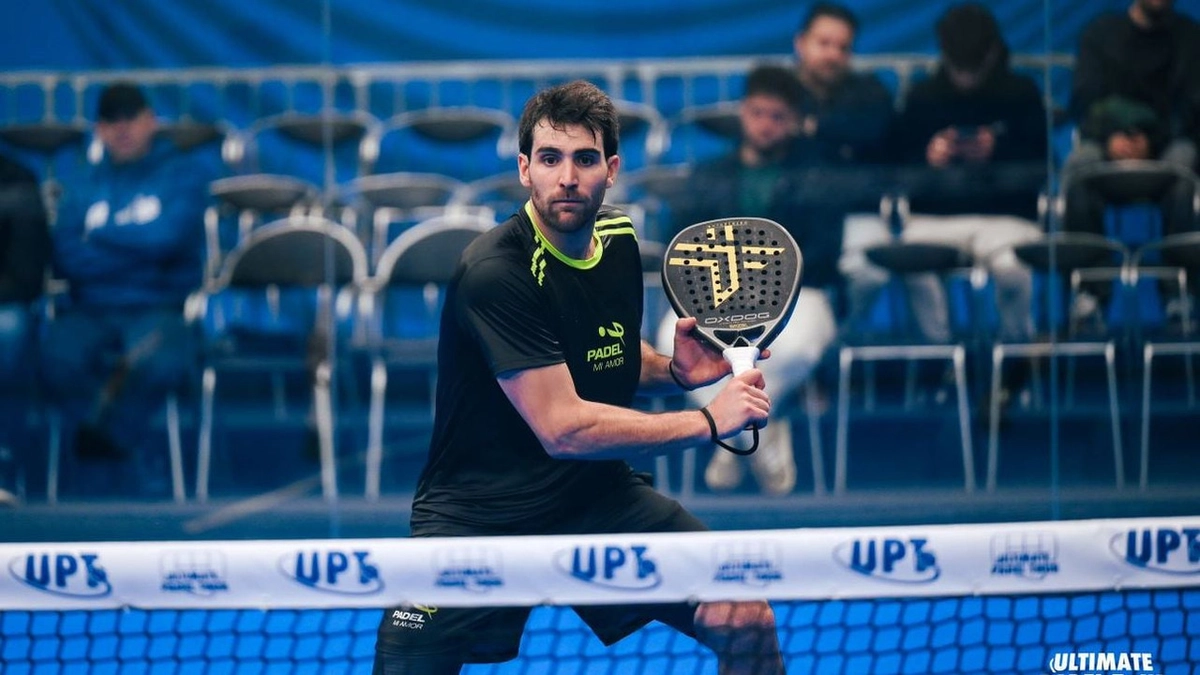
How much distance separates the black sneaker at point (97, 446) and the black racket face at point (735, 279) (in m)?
3.40

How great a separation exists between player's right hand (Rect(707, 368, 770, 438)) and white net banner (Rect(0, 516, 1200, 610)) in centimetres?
20

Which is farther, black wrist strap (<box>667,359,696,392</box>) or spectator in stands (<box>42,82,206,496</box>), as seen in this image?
spectator in stands (<box>42,82,206,496</box>)

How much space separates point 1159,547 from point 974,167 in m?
3.01

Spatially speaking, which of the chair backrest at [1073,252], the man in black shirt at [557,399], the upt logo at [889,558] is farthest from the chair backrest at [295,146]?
the upt logo at [889,558]

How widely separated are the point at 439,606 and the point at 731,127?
3.37 metres

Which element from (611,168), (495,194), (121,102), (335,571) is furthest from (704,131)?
(335,571)

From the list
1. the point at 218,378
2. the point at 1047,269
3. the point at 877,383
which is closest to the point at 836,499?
the point at 877,383

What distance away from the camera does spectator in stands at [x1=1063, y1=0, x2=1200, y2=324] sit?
17.8 ft

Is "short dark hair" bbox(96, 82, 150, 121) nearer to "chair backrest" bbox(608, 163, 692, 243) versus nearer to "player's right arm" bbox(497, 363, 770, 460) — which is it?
"chair backrest" bbox(608, 163, 692, 243)

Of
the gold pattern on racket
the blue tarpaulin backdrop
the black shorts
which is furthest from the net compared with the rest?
the blue tarpaulin backdrop

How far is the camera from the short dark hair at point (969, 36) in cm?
553

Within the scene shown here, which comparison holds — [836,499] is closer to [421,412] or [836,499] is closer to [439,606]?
[421,412]

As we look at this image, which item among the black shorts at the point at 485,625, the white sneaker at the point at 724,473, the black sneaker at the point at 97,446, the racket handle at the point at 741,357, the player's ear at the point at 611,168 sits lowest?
the white sneaker at the point at 724,473

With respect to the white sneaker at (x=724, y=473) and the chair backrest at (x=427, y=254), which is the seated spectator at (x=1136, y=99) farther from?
the chair backrest at (x=427, y=254)
